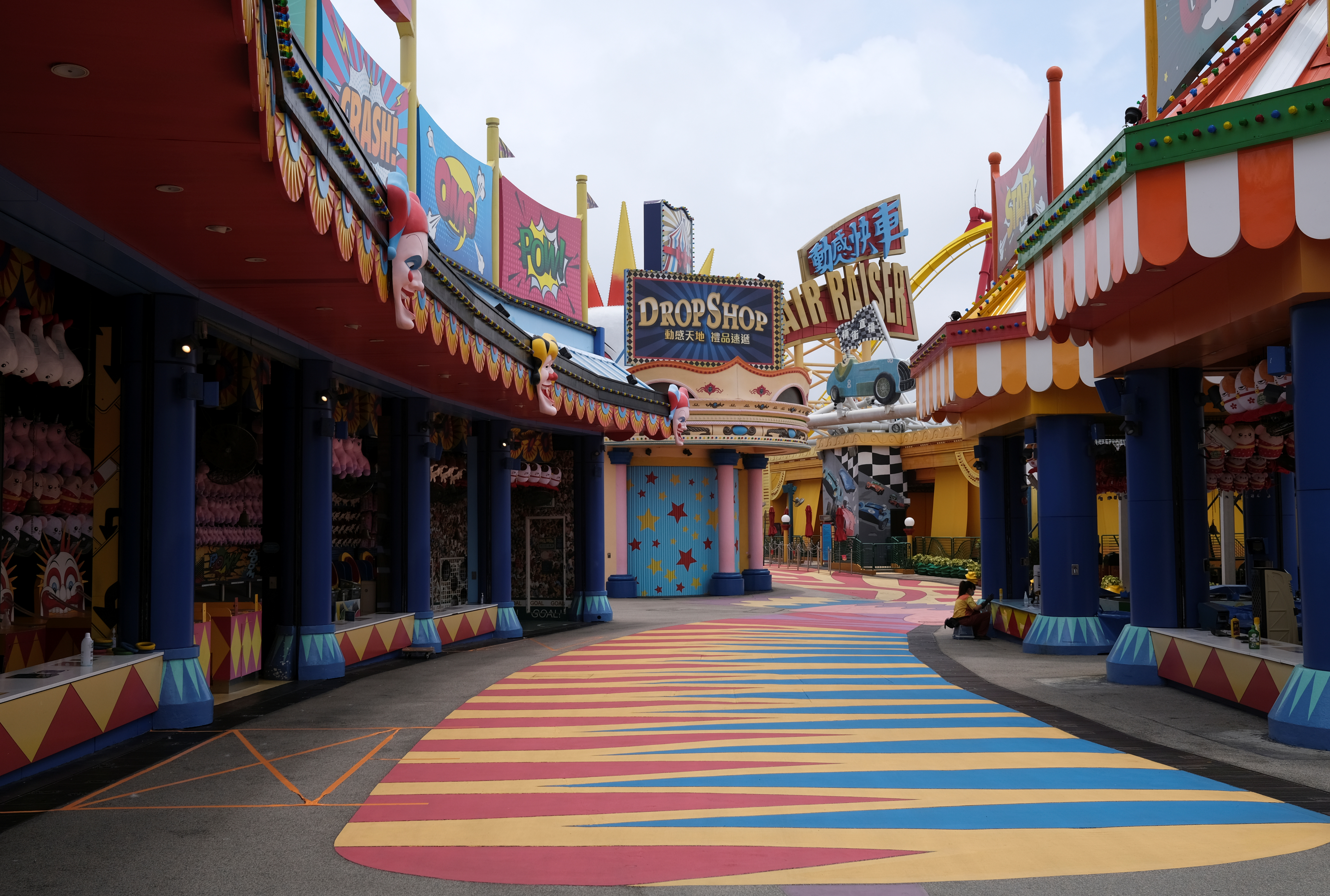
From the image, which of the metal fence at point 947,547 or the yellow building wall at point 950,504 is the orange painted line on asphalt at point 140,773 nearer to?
the metal fence at point 947,547

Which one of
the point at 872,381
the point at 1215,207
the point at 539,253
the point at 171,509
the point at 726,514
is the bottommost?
the point at 726,514

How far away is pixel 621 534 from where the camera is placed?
28.1 meters

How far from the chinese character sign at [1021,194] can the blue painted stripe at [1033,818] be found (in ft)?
26.5

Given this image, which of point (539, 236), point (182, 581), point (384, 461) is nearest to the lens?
point (182, 581)

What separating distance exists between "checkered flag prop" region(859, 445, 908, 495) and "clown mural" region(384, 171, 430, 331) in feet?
106

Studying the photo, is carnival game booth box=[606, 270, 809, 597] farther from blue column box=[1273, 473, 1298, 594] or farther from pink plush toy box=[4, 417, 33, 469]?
pink plush toy box=[4, 417, 33, 469]

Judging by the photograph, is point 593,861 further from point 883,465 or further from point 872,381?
point 883,465

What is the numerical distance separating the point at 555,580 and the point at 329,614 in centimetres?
972

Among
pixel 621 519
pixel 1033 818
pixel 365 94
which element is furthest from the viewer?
pixel 621 519

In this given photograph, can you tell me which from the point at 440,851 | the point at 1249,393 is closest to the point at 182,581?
the point at 440,851

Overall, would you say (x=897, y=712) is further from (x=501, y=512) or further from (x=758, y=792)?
(x=501, y=512)

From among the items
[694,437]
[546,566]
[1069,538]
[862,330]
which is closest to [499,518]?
[546,566]

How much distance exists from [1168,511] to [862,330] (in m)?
28.0

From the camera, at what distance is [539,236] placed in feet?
77.9
